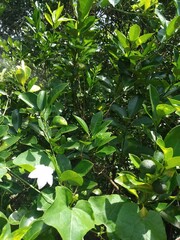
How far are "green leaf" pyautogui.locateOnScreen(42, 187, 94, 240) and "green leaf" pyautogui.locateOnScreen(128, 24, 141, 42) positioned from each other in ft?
1.87

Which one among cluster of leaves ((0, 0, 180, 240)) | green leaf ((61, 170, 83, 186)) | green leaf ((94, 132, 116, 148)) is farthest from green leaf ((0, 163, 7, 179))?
green leaf ((94, 132, 116, 148))

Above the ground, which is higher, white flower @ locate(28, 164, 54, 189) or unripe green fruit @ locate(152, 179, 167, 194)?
white flower @ locate(28, 164, 54, 189)

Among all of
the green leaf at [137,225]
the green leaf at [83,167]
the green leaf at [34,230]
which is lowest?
the green leaf at [137,225]

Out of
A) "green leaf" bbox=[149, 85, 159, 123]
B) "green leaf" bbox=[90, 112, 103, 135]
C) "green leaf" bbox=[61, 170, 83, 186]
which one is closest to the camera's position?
"green leaf" bbox=[61, 170, 83, 186]

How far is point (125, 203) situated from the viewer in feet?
2.60

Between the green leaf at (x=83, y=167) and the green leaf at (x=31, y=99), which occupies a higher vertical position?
the green leaf at (x=31, y=99)

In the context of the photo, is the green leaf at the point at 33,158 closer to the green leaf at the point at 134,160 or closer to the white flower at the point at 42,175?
the white flower at the point at 42,175

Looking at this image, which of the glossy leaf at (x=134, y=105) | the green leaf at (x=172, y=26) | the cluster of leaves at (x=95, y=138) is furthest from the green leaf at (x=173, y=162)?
the green leaf at (x=172, y=26)

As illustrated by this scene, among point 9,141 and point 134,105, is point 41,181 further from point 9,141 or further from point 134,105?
point 134,105

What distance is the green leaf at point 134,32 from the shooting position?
3.57 feet

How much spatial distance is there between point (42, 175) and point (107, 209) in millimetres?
169

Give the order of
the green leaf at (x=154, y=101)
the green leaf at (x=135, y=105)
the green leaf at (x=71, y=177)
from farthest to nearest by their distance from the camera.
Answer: the green leaf at (x=135, y=105) < the green leaf at (x=154, y=101) < the green leaf at (x=71, y=177)

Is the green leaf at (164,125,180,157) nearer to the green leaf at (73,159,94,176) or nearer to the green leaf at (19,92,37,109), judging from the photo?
the green leaf at (73,159,94,176)

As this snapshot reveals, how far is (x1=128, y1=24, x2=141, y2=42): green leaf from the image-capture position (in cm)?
109
